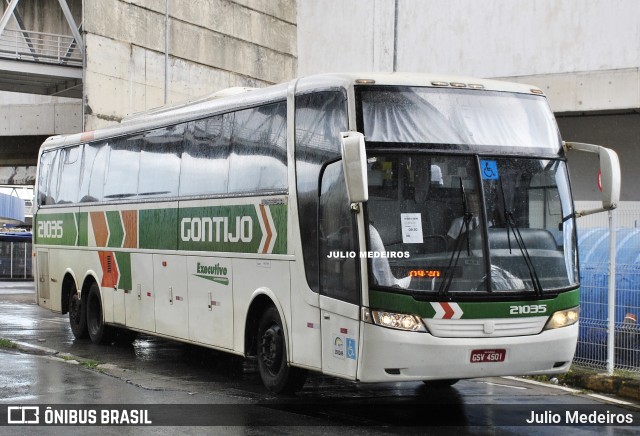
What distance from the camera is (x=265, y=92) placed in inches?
483

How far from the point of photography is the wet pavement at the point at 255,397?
9.84 m

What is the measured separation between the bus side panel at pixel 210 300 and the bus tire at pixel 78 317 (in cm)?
447

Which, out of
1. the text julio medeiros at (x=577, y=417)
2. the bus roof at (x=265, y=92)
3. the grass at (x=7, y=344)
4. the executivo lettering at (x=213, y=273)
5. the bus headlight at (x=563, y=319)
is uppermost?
the bus roof at (x=265, y=92)

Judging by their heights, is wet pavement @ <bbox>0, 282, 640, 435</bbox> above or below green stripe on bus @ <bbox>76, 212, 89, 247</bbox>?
below

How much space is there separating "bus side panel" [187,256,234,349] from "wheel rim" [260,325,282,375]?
0.92m

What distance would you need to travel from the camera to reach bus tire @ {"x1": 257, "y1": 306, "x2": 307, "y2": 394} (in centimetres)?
1148

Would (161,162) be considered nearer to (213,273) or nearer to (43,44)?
(213,273)

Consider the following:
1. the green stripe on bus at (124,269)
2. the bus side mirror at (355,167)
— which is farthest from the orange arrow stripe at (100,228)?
the bus side mirror at (355,167)

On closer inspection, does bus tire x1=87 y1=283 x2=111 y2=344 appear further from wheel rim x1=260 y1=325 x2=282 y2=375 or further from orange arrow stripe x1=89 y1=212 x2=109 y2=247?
wheel rim x1=260 y1=325 x2=282 y2=375

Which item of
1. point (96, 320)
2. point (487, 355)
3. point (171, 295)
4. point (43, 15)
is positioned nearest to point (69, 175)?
point (96, 320)

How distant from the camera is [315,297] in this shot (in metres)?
10.7

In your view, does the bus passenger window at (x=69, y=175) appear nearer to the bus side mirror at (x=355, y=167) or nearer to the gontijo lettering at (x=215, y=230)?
the gontijo lettering at (x=215, y=230)

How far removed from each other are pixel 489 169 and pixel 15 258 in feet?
134

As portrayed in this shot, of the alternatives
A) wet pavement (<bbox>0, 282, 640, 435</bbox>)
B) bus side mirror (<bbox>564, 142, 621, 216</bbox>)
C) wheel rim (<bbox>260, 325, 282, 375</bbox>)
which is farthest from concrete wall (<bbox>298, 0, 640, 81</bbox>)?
bus side mirror (<bbox>564, 142, 621, 216</bbox>)
